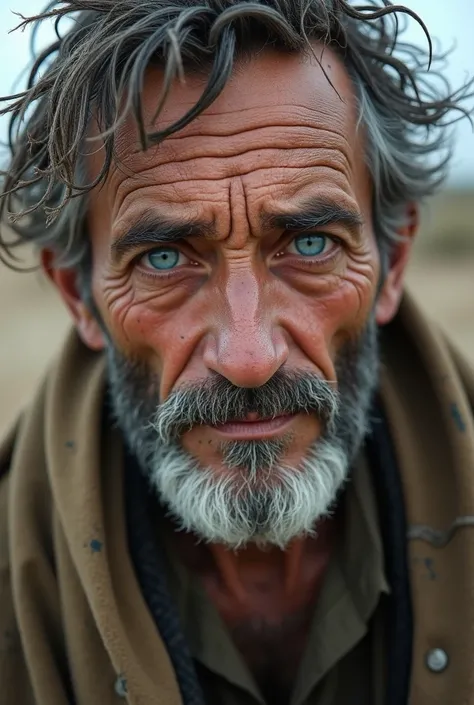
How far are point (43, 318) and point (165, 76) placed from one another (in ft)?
37.3

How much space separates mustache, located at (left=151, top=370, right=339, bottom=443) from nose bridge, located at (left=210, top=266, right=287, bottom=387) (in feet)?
0.23

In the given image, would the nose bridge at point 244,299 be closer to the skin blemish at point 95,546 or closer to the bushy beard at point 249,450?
the bushy beard at point 249,450

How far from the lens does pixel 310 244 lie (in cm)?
219

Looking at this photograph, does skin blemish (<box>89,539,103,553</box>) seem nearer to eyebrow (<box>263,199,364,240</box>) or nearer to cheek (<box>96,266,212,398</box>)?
cheek (<box>96,266,212,398</box>)

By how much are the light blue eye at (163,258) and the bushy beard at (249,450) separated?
1.09 ft

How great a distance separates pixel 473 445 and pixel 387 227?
0.76m

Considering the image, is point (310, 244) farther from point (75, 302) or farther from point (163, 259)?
point (75, 302)

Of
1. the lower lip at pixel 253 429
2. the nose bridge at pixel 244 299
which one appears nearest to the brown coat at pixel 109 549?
the lower lip at pixel 253 429

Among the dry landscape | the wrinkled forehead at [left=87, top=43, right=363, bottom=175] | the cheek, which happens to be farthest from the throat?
the dry landscape

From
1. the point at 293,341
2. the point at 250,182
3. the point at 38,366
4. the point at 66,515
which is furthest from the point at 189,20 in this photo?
the point at 38,366

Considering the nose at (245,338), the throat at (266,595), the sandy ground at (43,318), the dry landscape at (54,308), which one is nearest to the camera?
the nose at (245,338)

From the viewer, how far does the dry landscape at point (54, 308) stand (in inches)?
328

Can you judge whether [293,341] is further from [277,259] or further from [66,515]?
[66,515]

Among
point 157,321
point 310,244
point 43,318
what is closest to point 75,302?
point 157,321
